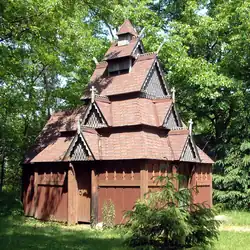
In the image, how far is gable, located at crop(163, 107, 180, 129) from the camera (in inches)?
814

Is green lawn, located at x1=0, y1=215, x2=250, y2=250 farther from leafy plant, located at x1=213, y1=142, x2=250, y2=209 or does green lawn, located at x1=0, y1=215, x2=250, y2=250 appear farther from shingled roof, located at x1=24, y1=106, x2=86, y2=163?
leafy plant, located at x1=213, y1=142, x2=250, y2=209

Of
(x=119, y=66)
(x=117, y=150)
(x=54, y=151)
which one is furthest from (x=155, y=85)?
(x=54, y=151)

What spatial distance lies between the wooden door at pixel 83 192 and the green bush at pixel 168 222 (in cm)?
768

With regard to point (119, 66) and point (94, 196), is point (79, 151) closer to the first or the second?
point (94, 196)

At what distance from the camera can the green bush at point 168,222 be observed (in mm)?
11445

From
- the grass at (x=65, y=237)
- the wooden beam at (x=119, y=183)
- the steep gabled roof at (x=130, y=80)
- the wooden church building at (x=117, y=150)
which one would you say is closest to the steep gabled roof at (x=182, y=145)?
the wooden church building at (x=117, y=150)

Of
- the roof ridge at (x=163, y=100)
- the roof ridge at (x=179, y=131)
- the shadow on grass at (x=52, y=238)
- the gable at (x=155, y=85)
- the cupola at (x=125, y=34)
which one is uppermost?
the cupola at (x=125, y=34)

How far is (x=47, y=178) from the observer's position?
21391 mm

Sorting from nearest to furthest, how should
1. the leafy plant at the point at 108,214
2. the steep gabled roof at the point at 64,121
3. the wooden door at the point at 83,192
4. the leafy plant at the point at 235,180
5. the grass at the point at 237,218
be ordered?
the leafy plant at the point at 108,214 → the wooden door at the point at 83,192 → the grass at the point at 237,218 → the steep gabled roof at the point at 64,121 → the leafy plant at the point at 235,180

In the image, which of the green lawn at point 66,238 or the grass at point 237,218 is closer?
the green lawn at point 66,238

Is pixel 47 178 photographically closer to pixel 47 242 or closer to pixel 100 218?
pixel 100 218

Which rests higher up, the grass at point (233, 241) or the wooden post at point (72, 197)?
the wooden post at point (72, 197)

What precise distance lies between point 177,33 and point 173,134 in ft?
37.2

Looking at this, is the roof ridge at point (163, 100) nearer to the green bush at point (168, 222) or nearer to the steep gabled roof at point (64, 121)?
the steep gabled roof at point (64, 121)
